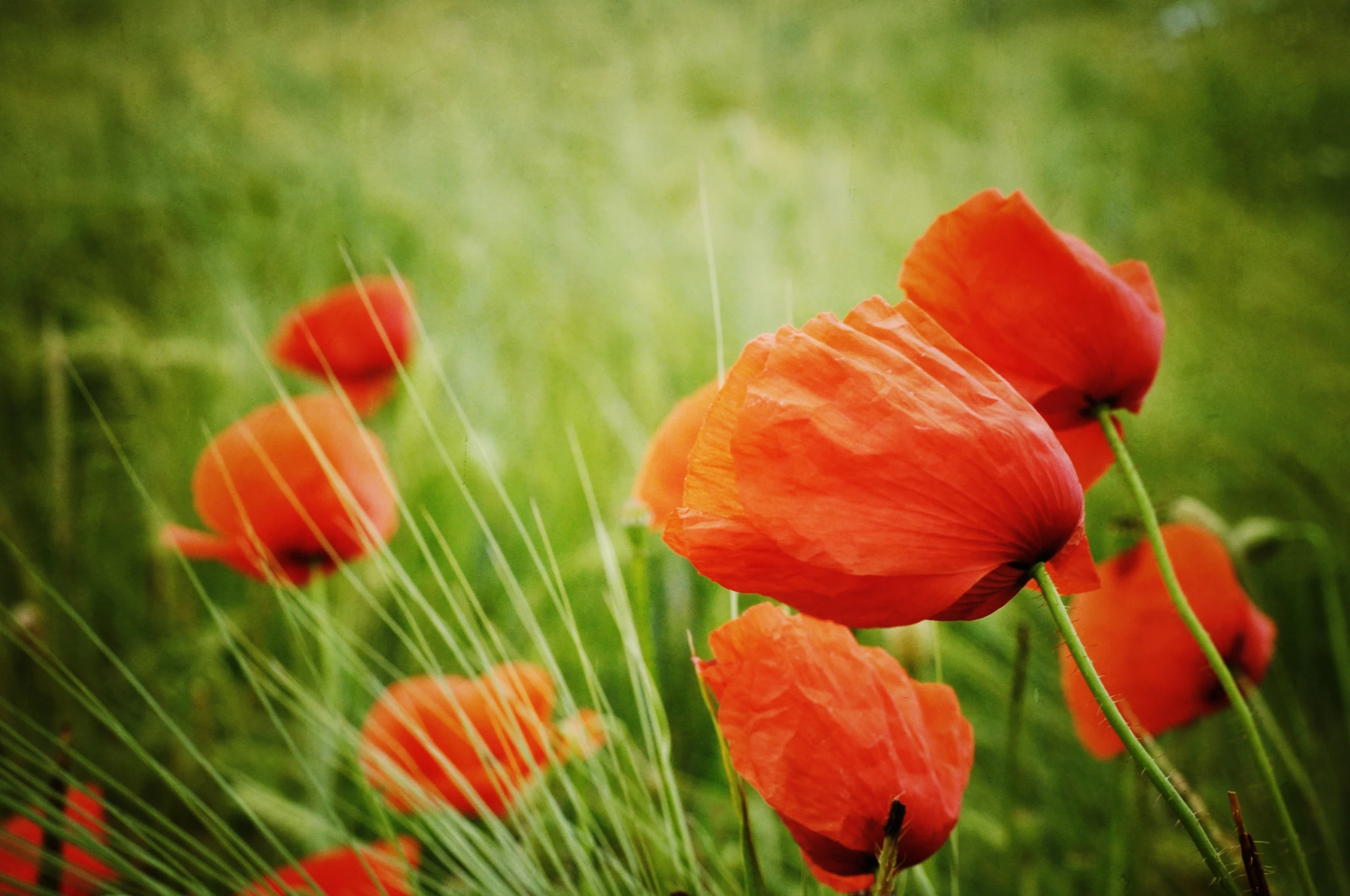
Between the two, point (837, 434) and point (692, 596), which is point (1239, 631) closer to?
point (837, 434)

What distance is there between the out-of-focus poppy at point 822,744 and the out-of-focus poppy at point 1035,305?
8cm

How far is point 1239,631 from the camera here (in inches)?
10.8

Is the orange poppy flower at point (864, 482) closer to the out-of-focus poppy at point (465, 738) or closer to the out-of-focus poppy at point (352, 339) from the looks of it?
the out-of-focus poppy at point (465, 738)

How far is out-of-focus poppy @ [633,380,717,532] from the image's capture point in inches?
9.2

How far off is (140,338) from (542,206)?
0.55 m

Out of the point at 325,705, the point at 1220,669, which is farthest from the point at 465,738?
the point at 1220,669

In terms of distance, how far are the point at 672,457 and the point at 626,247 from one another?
81cm

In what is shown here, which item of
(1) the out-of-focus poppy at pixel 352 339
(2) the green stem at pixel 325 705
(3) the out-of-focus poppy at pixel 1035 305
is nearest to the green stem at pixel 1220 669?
Answer: (3) the out-of-focus poppy at pixel 1035 305

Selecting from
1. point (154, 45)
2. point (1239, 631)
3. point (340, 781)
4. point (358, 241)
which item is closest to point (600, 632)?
point (340, 781)

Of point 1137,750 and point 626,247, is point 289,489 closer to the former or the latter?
point 1137,750

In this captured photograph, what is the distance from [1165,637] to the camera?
0.26 meters

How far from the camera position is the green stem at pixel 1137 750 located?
0.43 ft

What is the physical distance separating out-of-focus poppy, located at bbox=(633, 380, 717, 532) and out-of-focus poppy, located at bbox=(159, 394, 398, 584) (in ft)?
0.59

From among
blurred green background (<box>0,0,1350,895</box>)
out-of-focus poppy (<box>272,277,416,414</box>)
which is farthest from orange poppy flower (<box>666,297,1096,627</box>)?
out-of-focus poppy (<box>272,277,416,414</box>)
